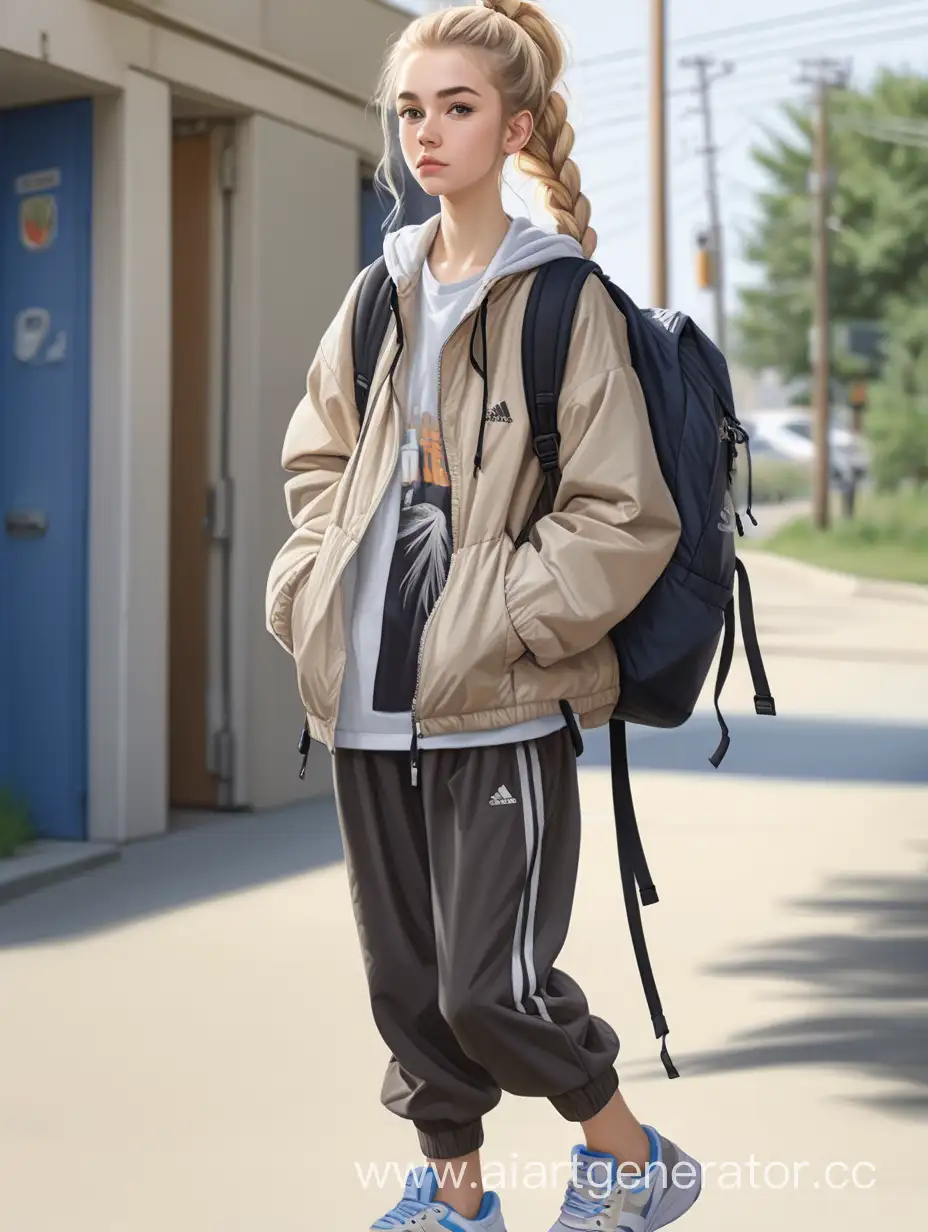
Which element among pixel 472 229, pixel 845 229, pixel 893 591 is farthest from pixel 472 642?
pixel 845 229

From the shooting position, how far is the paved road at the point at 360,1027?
416cm

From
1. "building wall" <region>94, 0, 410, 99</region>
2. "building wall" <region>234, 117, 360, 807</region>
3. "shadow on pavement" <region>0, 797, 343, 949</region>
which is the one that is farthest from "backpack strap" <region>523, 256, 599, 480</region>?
"building wall" <region>234, 117, 360, 807</region>

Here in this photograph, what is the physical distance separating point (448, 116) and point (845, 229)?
60.9 meters

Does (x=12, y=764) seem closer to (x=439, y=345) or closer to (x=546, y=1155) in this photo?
(x=546, y=1155)

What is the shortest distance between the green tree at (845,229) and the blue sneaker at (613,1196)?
59.0m

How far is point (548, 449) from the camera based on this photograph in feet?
11.3

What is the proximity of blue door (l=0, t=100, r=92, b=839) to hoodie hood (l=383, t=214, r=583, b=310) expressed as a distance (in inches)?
175

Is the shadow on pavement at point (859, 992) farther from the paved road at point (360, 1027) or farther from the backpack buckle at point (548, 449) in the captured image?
the backpack buckle at point (548, 449)

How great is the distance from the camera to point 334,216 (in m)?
9.40

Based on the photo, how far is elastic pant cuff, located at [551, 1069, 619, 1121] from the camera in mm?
3578

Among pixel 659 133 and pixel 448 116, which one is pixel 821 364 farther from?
pixel 448 116

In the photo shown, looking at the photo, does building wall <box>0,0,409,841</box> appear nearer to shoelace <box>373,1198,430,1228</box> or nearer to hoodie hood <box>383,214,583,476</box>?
hoodie hood <box>383,214,583,476</box>

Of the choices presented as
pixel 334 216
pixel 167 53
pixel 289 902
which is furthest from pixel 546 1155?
pixel 334 216

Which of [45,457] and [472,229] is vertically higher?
[45,457]
